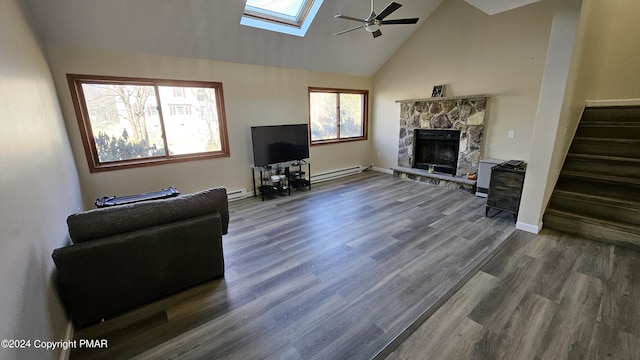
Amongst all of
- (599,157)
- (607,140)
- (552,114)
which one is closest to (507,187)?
(552,114)

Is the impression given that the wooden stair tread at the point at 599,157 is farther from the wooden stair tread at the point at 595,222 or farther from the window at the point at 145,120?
the window at the point at 145,120

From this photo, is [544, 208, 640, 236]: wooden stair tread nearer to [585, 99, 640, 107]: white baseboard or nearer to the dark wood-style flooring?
the dark wood-style flooring

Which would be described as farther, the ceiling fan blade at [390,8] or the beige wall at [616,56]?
the beige wall at [616,56]

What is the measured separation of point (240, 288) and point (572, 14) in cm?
443

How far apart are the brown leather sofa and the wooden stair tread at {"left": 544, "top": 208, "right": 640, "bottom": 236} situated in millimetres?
4132

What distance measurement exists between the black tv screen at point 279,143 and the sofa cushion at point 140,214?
8.41 ft

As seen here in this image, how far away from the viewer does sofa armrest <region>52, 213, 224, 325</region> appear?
1.84 metres

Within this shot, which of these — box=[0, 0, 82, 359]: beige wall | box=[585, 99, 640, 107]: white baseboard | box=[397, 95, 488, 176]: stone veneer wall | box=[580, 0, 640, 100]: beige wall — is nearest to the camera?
box=[0, 0, 82, 359]: beige wall

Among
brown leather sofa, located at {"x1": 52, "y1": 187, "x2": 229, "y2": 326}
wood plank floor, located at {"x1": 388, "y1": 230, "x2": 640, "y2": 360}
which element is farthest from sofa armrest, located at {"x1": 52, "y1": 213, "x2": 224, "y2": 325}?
wood plank floor, located at {"x1": 388, "y1": 230, "x2": 640, "y2": 360}

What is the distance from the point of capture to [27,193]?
1737 mm

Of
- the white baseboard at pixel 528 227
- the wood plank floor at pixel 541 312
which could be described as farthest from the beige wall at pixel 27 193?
the white baseboard at pixel 528 227

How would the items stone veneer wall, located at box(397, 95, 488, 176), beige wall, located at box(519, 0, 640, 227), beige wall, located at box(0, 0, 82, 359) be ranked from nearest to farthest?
beige wall, located at box(0, 0, 82, 359), beige wall, located at box(519, 0, 640, 227), stone veneer wall, located at box(397, 95, 488, 176)

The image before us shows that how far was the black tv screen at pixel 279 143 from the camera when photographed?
4871 millimetres

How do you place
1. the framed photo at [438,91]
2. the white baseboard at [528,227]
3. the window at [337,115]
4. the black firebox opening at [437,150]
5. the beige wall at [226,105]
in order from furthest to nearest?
the window at [337,115] → the black firebox opening at [437,150] → the framed photo at [438,91] → the beige wall at [226,105] → the white baseboard at [528,227]
